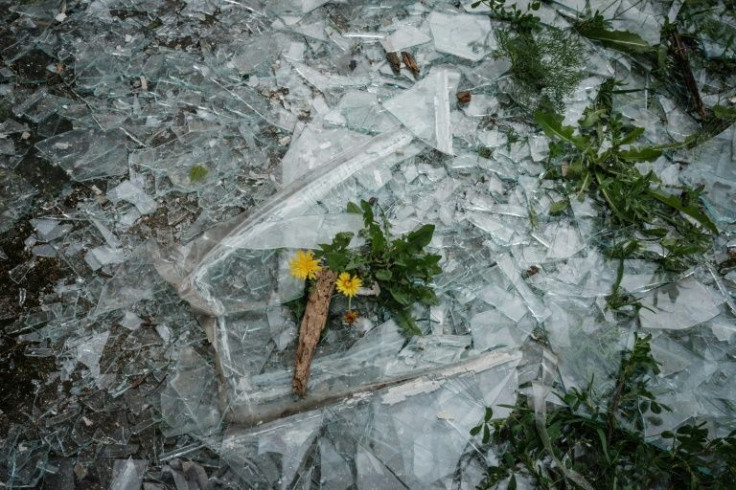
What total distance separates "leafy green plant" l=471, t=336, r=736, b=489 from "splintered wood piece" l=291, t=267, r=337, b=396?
72 centimetres

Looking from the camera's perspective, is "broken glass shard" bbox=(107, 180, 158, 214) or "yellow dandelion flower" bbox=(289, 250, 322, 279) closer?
"yellow dandelion flower" bbox=(289, 250, 322, 279)

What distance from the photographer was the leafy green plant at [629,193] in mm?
2623

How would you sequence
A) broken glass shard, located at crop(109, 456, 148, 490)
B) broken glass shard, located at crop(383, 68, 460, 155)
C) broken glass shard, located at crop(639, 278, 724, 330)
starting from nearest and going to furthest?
broken glass shard, located at crop(109, 456, 148, 490)
broken glass shard, located at crop(639, 278, 724, 330)
broken glass shard, located at crop(383, 68, 460, 155)

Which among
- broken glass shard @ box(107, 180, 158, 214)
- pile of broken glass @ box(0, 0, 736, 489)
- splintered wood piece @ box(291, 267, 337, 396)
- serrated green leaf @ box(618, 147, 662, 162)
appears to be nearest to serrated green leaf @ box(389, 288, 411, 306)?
pile of broken glass @ box(0, 0, 736, 489)

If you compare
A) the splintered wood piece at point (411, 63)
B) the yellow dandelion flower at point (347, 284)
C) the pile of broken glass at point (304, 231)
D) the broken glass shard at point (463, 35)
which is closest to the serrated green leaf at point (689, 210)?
the pile of broken glass at point (304, 231)

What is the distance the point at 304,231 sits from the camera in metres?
2.46

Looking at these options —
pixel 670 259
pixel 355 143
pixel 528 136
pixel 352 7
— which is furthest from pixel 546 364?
pixel 352 7

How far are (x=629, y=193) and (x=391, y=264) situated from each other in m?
1.21

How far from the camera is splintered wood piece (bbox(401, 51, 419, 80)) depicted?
2930 mm

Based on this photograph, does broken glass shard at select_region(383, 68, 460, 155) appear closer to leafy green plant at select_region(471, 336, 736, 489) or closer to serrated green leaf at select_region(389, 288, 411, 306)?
serrated green leaf at select_region(389, 288, 411, 306)

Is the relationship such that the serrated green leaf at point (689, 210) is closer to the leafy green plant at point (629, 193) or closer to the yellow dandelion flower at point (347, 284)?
the leafy green plant at point (629, 193)

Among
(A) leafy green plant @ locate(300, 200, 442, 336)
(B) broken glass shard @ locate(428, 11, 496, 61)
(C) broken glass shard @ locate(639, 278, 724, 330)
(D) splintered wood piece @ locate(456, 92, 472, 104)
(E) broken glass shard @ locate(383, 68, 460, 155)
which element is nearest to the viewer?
(A) leafy green plant @ locate(300, 200, 442, 336)

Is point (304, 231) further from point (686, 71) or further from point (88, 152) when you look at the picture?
point (686, 71)

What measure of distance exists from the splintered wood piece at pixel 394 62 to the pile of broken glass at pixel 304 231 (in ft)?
0.07
